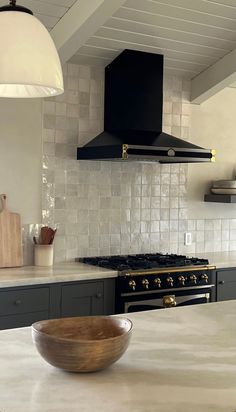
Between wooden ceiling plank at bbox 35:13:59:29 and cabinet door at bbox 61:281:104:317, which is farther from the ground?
wooden ceiling plank at bbox 35:13:59:29

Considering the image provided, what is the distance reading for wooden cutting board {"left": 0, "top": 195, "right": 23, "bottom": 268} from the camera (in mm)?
3865

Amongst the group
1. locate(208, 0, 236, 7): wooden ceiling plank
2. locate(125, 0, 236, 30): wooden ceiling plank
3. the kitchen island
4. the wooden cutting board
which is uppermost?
locate(208, 0, 236, 7): wooden ceiling plank

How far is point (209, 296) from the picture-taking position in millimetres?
4246

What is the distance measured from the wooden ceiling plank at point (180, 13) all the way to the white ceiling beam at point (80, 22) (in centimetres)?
31

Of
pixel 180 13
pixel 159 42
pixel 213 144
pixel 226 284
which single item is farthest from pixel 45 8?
pixel 226 284

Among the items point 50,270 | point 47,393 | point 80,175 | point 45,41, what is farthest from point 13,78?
point 80,175

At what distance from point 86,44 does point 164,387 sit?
3.01m

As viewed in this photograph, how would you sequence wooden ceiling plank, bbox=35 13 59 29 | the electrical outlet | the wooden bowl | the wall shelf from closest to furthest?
1. the wooden bowl
2. wooden ceiling plank, bbox=35 13 59 29
3. the wall shelf
4. the electrical outlet

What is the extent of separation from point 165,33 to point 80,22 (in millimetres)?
866

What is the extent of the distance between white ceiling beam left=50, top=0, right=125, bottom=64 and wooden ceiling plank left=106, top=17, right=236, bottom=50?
0.32 m

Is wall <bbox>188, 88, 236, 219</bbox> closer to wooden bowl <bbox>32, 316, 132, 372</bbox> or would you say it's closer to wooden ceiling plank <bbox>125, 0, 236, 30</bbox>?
wooden ceiling plank <bbox>125, 0, 236, 30</bbox>

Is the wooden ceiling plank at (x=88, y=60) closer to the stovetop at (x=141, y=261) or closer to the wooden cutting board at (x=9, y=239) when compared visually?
the wooden cutting board at (x=9, y=239)

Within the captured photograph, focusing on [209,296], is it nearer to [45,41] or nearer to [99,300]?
[99,300]

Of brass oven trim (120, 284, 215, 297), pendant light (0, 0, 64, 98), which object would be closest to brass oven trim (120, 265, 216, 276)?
brass oven trim (120, 284, 215, 297)
